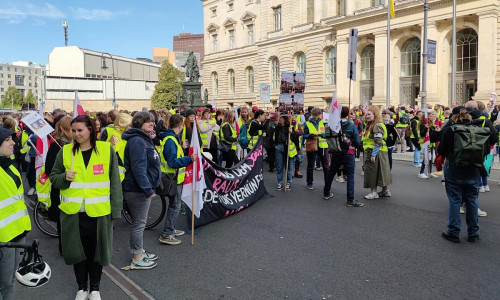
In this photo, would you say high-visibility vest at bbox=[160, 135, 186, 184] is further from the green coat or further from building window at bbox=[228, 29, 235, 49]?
building window at bbox=[228, 29, 235, 49]

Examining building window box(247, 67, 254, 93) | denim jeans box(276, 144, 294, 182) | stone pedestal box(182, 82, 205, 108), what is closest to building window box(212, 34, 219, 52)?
→ building window box(247, 67, 254, 93)

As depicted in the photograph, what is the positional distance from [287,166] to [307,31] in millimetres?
33549

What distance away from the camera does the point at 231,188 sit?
765 centimetres

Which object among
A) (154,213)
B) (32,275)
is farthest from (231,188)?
(32,275)

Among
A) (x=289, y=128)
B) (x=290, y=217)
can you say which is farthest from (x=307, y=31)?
(x=290, y=217)

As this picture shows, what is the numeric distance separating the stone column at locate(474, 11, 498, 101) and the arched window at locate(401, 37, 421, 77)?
518 cm

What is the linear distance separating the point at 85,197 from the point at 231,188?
12.8 ft

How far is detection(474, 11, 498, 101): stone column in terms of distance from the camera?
26344 millimetres

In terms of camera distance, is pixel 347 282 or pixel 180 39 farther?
pixel 180 39

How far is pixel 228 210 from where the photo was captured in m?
7.52

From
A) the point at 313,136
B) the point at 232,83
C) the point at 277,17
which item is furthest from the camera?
the point at 232,83

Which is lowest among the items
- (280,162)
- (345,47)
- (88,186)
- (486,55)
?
(280,162)

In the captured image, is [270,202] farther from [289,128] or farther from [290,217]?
[289,128]

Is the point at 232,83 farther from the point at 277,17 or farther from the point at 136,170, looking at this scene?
the point at 136,170
